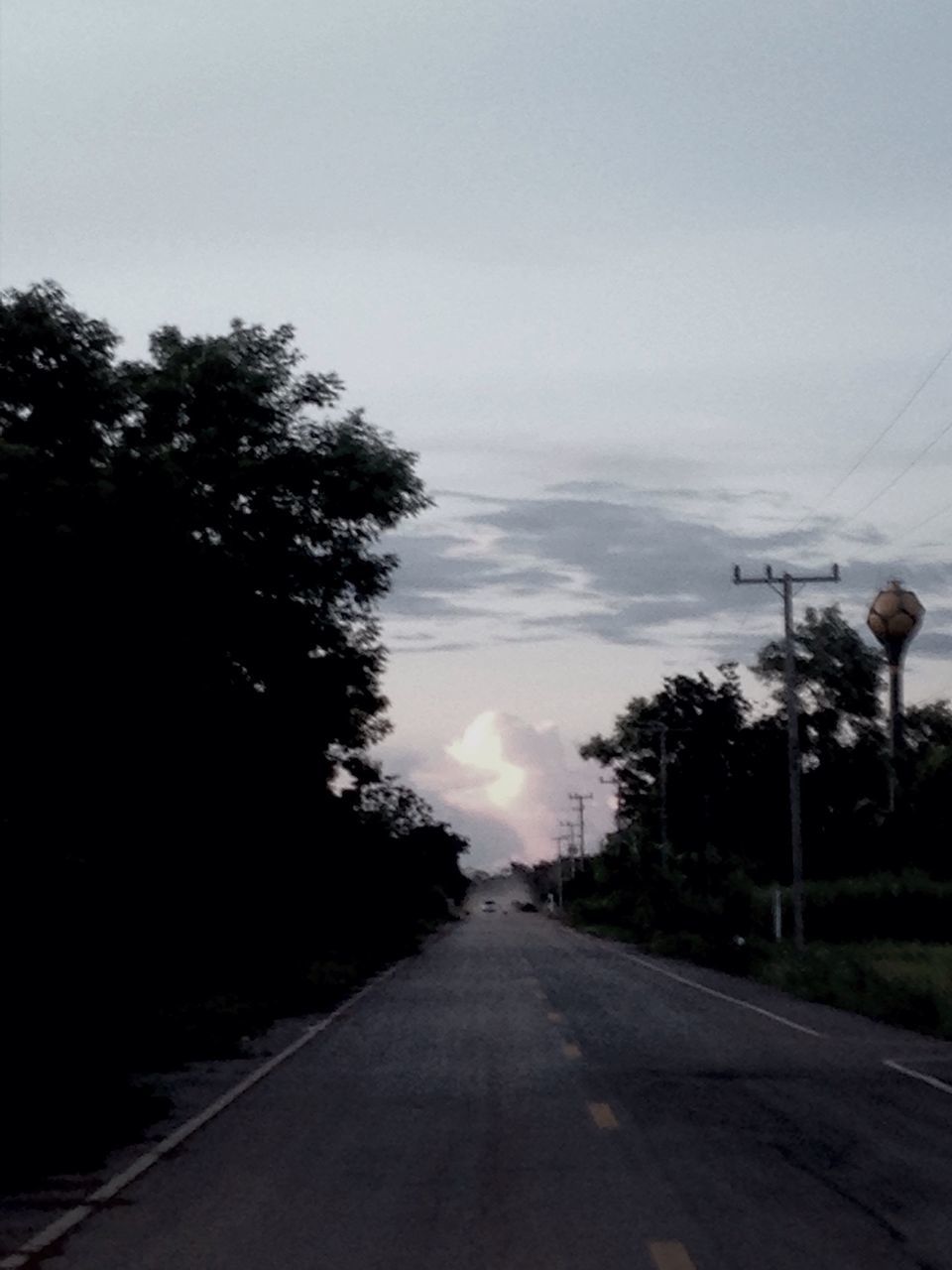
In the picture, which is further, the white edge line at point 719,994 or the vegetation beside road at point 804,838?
the vegetation beside road at point 804,838

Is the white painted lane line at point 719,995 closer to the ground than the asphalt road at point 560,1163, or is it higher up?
higher up

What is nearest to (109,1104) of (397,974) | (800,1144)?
(800,1144)

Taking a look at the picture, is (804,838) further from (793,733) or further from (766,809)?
(793,733)

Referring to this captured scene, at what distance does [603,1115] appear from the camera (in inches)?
696

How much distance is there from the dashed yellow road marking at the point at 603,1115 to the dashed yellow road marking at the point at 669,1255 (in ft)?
18.0

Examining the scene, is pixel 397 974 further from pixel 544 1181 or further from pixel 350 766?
pixel 544 1181

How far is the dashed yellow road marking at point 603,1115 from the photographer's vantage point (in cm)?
1692

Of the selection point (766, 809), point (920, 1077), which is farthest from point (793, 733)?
point (766, 809)

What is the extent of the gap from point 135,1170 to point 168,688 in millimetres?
15869

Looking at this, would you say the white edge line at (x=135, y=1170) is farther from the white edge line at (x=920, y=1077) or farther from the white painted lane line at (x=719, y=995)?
the white painted lane line at (x=719, y=995)

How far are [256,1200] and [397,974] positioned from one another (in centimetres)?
3892

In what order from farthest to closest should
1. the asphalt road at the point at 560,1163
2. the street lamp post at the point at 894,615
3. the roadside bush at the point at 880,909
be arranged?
1. the street lamp post at the point at 894,615
2. the roadside bush at the point at 880,909
3. the asphalt road at the point at 560,1163

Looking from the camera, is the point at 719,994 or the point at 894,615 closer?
the point at 719,994

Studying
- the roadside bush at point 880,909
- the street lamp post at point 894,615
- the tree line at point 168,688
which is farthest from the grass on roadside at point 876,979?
the street lamp post at point 894,615
